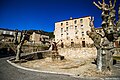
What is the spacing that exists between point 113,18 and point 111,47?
2.84m

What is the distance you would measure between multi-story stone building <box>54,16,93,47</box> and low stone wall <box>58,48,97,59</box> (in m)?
18.3

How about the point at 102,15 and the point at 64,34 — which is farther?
the point at 64,34

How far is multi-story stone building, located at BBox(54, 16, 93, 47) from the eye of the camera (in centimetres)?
4734

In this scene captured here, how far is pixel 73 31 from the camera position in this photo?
50.5 m

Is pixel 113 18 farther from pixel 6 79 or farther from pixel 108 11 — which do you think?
pixel 6 79

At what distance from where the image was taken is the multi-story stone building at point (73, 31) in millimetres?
47344

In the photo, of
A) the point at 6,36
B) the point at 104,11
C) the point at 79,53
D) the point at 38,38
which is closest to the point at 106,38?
the point at 104,11

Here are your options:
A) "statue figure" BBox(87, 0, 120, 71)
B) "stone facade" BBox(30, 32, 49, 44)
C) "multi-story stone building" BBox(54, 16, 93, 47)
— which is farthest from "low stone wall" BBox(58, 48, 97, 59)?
"stone facade" BBox(30, 32, 49, 44)

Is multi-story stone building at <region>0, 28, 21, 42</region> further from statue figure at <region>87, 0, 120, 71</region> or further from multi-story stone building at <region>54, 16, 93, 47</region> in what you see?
statue figure at <region>87, 0, 120, 71</region>

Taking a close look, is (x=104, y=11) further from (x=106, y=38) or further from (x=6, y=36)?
(x=6, y=36)

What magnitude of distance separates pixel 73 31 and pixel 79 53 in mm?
24859

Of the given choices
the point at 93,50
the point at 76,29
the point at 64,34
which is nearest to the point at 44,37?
the point at 64,34

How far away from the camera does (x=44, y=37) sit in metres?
61.1

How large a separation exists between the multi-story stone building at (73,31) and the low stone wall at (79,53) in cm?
1827
